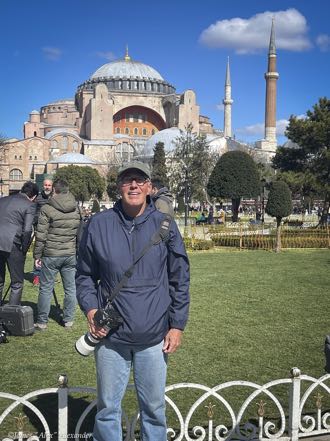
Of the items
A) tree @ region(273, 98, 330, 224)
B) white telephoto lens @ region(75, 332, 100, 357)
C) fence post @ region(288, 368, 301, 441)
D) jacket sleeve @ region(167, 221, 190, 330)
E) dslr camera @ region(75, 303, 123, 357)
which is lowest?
fence post @ region(288, 368, 301, 441)

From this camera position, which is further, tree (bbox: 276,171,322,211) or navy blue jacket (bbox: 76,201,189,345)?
tree (bbox: 276,171,322,211)

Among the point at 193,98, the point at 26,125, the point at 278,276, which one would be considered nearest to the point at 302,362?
the point at 278,276

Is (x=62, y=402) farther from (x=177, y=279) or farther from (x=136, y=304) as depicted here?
(x=177, y=279)

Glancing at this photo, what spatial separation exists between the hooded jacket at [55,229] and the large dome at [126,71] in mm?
65708

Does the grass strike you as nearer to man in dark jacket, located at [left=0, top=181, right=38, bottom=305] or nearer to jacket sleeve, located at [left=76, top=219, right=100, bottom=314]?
man in dark jacket, located at [left=0, top=181, right=38, bottom=305]

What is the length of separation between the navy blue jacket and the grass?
1.25 metres

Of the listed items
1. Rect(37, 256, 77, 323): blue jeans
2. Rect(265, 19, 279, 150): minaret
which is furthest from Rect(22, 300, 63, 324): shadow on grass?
Rect(265, 19, 279, 150): minaret

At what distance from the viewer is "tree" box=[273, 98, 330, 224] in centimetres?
1822

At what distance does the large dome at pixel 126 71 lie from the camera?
68375 mm

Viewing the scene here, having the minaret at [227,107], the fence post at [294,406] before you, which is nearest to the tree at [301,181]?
the fence post at [294,406]

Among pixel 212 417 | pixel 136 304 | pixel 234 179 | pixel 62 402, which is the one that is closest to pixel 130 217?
pixel 136 304

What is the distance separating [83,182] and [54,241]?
3577 cm

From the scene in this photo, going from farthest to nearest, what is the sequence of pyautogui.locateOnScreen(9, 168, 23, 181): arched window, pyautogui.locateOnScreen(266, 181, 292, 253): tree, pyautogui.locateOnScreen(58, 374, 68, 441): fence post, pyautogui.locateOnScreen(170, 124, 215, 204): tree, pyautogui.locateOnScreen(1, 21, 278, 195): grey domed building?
pyautogui.locateOnScreen(9, 168, 23, 181): arched window, pyautogui.locateOnScreen(1, 21, 278, 195): grey domed building, pyautogui.locateOnScreen(170, 124, 215, 204): tree, pyautogui.locateOnScreen(266, 181, 292, 253): tree, pyautogui.locateOnScreen(58, 374, 68, 441): fence post

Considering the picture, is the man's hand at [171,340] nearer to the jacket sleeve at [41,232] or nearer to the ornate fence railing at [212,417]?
the ornate fence railing at [212,417]
